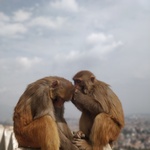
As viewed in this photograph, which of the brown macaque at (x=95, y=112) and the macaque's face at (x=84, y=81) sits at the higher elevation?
the macaque's face at (x=84, y=81)

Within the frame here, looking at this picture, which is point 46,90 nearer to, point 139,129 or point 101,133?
point 101,133

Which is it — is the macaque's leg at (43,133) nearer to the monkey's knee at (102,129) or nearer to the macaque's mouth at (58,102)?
the macaque's mouth at (58,102)

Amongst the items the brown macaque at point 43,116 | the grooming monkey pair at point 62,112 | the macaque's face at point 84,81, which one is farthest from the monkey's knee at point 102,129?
the macaque's face at point 84,81

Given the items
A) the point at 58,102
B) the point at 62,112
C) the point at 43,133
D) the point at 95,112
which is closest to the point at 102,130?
the point at 95,112

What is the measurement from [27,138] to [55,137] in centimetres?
58

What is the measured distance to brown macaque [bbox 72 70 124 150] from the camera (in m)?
6.94

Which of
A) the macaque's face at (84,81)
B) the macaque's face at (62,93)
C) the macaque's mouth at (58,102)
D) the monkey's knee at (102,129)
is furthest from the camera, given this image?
the macaque's face at (84,81)

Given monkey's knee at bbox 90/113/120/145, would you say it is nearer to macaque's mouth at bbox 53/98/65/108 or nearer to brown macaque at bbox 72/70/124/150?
brown macaque at bbox 72/70/124/150

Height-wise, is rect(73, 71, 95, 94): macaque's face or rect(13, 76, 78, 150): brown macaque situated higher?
rect(73, 71, 95, 94): macaque's face

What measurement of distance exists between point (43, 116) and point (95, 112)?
1.24 m

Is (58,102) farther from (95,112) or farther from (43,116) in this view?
(95,112)

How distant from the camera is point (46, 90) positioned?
21.8ft

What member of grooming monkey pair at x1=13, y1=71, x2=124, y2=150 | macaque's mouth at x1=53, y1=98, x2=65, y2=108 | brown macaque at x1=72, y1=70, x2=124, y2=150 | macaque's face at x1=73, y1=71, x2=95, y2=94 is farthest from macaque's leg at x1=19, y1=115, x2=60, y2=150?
macaque's face at x1=73, y1=71, x2=95, y2=94

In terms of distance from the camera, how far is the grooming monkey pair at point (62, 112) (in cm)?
647
